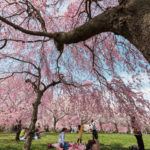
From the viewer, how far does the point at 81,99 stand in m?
6.20

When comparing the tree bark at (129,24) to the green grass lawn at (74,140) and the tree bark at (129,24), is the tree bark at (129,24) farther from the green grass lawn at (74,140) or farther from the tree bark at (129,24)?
the green grass lawn at (74,140)

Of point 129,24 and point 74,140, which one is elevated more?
point 129,24

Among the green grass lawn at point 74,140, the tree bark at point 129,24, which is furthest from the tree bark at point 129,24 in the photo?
the green grass lawn at point 74,140

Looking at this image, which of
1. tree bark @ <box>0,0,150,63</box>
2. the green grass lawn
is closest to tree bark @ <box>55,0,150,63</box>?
tree bark @ <box>0,0,150,63</box>

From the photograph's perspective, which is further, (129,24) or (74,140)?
(74,140)

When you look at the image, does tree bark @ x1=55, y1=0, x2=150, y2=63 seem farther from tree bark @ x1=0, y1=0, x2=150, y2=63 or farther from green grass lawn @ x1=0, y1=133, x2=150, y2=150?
green grass lawn @ x1=0, y1=133, x2=150, y2=150

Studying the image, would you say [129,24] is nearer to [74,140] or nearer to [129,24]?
[129,24]

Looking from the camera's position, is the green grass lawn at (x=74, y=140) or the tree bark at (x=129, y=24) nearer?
the tree bark at (x=129, y=24)

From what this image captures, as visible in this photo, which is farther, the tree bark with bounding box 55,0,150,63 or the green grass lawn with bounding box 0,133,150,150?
the green grass lawn with bounding box 0,133,150,150

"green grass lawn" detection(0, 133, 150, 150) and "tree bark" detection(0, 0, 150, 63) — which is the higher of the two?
"tree bark" detection(0, 0, 150, 63)

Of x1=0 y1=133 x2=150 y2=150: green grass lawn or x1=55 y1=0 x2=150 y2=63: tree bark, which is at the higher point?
x1=55 y1=0 x2=150 y2=63: tree bark

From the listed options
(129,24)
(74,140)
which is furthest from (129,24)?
(74,140)

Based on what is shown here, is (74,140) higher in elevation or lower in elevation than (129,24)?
lower

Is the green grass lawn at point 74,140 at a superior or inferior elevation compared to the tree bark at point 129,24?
inferior
